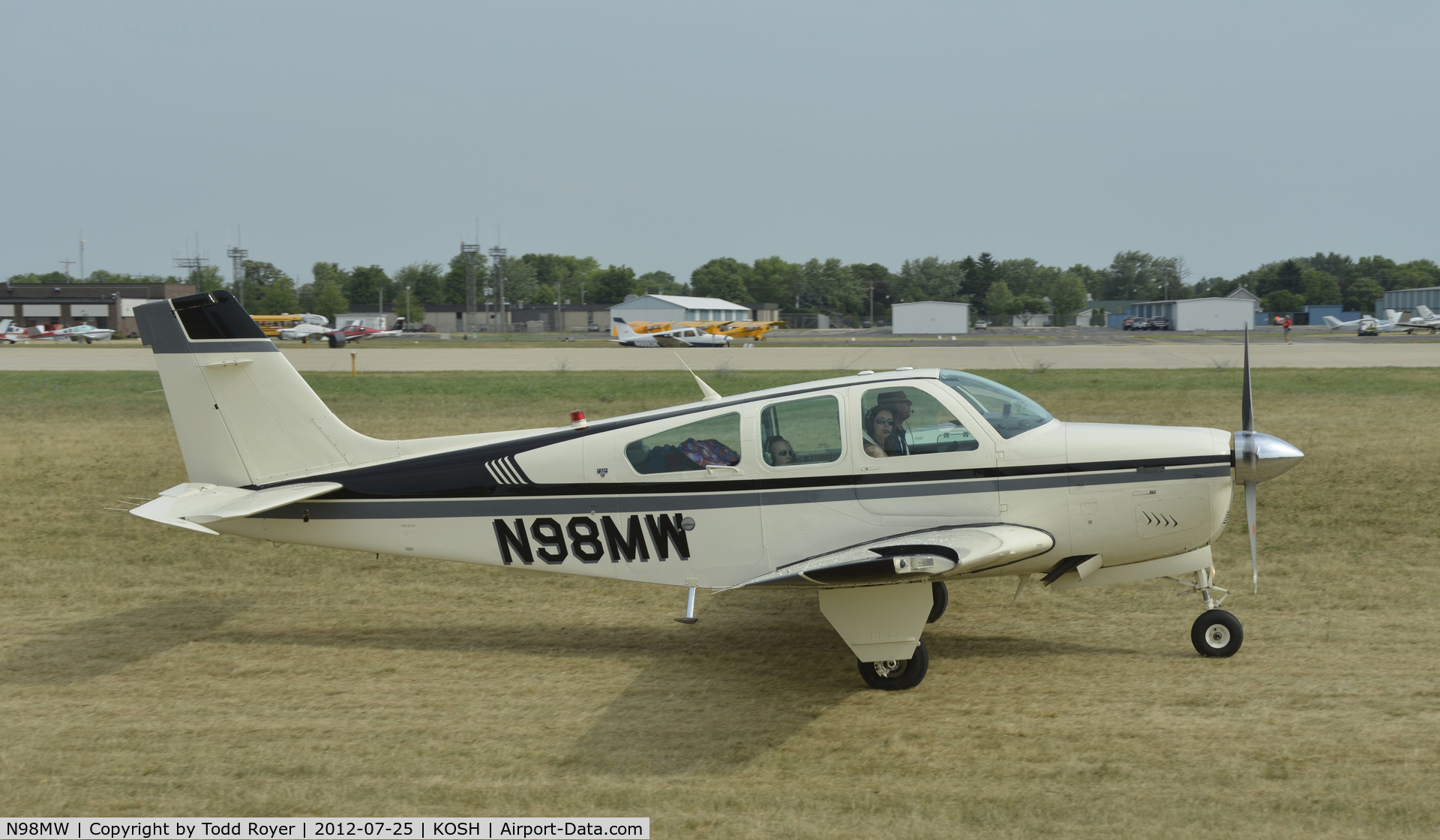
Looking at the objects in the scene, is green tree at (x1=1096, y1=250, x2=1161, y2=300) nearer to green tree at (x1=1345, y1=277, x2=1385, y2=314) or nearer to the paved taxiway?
green tree at (x1=1345, y1=277, x2=1385, y2=314)

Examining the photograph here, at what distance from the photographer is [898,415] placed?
6.62 meters

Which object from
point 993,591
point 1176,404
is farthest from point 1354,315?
point 993,591

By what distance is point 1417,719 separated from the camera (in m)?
5.64

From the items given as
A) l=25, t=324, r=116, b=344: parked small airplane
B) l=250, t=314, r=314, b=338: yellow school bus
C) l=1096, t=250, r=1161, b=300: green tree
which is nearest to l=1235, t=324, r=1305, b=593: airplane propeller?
l=25, t=324, r=116, b=344: parked small airplane

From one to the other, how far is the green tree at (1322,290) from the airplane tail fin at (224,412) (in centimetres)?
15788

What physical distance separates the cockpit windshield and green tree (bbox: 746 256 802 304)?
162741mm

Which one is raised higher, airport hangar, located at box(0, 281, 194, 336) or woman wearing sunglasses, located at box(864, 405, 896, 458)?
airport hangar, located at box(0, 281, 194, 336)

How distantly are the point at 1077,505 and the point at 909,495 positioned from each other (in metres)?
1.09

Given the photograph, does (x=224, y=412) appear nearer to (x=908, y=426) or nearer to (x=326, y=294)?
(x=908, y=426)

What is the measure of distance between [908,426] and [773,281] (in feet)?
567

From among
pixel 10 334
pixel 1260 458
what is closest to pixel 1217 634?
pixel 1260 458

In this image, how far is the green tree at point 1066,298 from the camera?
5428 inches

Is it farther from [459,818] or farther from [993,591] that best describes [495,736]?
[993,591]

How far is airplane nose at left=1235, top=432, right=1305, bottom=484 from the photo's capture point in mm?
6312
